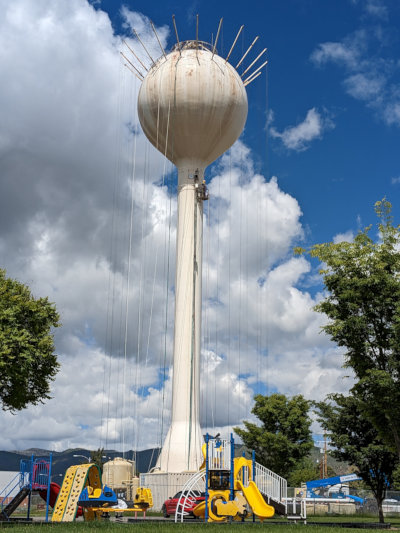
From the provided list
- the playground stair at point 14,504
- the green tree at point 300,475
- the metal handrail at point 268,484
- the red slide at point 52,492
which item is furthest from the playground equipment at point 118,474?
the metal handrail at point 268,484

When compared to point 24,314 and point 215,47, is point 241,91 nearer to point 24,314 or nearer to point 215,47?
point 215,47

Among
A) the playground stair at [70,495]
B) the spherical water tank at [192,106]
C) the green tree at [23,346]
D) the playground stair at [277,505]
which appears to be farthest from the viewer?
the spherical water tank at [192,106]

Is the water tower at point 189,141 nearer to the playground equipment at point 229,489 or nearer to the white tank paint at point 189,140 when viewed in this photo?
the white tank paint at point 189,140

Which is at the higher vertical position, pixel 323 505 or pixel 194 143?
pixel 194 143

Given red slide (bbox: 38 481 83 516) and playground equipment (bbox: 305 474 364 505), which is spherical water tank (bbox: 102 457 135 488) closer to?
playground equipment (bbox: 305 474 364 505)

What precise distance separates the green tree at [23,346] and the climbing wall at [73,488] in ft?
24.6

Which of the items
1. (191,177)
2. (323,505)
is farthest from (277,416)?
(191,177)

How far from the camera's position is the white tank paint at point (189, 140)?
131 ft

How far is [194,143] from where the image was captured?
138 feet

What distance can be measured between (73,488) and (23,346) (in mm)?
9595

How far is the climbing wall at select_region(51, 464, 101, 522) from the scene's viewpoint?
21.6m

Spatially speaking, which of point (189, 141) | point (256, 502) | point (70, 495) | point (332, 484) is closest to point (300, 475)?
point (332, 484)

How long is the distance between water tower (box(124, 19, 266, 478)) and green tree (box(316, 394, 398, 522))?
26.6 feet

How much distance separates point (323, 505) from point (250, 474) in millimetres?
26661
